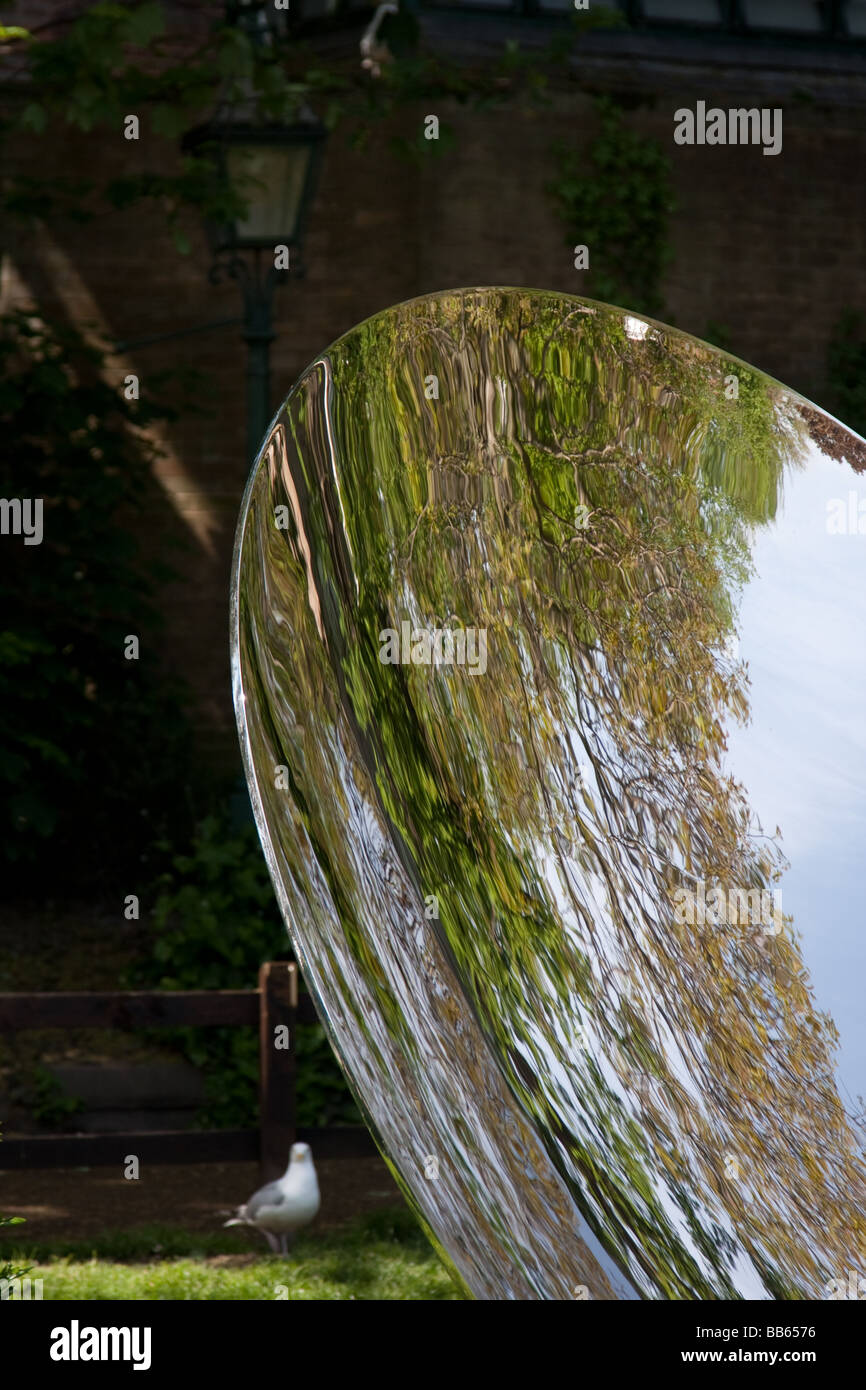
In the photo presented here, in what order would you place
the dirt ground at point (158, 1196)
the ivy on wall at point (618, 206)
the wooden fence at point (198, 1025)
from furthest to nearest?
the ivy on wall at point (618, 206) < the dirt ground at point (158, 1196) < the wooden fence at point (198, 1025)

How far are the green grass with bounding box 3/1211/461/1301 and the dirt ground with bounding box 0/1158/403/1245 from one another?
0.55 ft

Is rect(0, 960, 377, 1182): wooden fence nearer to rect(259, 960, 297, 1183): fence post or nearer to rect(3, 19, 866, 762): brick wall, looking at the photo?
rect(259, 960, 297, 1183): fence post

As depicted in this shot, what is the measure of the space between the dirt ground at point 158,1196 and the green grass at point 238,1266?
168 mm

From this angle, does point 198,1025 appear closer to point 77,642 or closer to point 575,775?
point 575,775

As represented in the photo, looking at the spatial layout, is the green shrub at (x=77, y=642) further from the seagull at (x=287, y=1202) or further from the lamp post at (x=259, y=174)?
the seagull at (x=287, y=1202)

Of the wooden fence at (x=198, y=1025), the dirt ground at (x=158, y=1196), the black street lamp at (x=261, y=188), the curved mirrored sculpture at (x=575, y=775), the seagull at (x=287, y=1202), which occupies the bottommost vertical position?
the dirt ground at (x=158, y=1196)

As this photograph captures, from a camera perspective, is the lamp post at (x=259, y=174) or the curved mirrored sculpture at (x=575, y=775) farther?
the lamp post at (x=259, y=174)

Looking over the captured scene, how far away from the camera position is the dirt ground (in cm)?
574

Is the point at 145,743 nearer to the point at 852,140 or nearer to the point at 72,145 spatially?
the point at 72,145

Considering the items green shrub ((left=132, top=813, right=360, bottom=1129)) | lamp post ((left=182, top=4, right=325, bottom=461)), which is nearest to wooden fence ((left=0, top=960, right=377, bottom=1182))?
green shrub ((left=132, top=813, right=360, bottom=1129))

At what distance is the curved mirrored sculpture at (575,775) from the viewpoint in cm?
195

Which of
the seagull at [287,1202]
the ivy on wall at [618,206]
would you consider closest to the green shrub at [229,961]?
the seagull at [287,1202]

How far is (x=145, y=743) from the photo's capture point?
9.38 m

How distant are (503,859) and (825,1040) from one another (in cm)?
52
